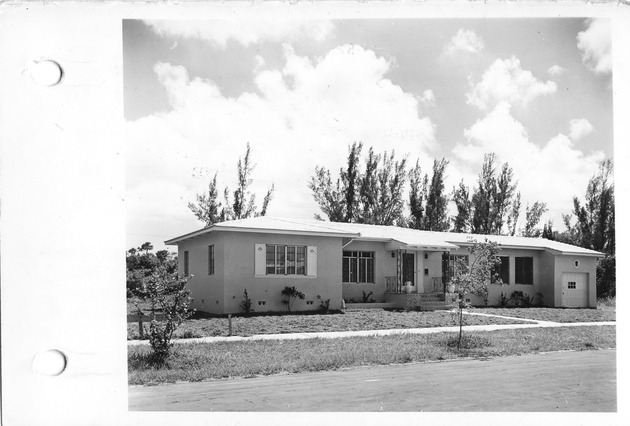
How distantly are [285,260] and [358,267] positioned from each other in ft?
9.69

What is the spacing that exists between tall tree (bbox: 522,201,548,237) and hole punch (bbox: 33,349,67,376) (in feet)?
38.8

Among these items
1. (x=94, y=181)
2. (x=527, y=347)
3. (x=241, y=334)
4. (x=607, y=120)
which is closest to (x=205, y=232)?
(x=241, y=334)

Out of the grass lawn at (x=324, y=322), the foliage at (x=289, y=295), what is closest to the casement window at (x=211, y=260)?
the grass lawn at (x=324, y=322)

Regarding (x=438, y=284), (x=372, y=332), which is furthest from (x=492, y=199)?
(x=372, y=332)

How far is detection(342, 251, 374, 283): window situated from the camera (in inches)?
634

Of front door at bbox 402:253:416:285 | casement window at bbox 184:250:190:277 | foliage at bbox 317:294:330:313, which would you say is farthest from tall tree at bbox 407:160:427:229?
casement window at bbox 184:250:190:277

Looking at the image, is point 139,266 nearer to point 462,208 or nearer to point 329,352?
point 329,352

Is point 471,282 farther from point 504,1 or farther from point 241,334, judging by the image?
point 504,1

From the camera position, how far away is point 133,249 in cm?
707

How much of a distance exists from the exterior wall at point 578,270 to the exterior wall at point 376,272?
16.2ft

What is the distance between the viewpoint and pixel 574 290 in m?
16.4

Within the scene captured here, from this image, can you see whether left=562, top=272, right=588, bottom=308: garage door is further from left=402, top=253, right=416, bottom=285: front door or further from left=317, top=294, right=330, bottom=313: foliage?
left=317, top=294, right=330, bottom=313: foliage

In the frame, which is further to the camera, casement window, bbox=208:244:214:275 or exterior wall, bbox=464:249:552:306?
exterior wall, bbox=464:249:552:306

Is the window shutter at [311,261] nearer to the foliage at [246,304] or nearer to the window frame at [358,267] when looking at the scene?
the window frame at [358,267]
